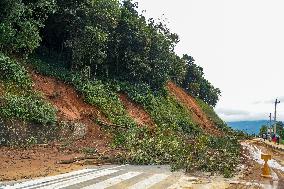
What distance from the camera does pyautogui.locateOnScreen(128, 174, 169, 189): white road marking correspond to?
12.0 metres

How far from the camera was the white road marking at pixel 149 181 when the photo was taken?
12.0 m

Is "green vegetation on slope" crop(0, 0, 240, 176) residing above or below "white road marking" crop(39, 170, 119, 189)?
above

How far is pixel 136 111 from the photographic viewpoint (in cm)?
3841

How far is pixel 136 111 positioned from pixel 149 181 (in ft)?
83.4

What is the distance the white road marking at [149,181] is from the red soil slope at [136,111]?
73.0 ft

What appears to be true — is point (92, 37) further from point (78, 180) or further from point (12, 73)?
point (78, 180)

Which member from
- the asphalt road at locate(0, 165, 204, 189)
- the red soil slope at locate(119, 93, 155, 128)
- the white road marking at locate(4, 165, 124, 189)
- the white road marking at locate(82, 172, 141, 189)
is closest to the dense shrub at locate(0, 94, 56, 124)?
the asphalt road at locate(0, 165, 204, 189)

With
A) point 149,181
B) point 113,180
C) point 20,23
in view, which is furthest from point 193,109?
point 113,180

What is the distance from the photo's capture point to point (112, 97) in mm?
35344

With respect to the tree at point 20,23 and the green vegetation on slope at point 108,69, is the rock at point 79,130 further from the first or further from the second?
the tree at point 20,23

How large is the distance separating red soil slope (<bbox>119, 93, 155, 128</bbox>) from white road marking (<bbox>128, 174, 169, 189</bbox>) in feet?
73.0

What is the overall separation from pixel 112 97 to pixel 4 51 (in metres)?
10.5

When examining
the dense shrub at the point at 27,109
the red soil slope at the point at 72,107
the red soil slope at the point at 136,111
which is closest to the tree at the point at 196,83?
the red soil slope at the point at 136,111

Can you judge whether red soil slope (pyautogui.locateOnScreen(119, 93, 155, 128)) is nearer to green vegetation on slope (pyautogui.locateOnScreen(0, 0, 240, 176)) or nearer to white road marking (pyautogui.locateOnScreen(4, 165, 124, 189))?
green vegetation on slope (pyautogui.locateOnScreen(0, 0, 240, 176))
